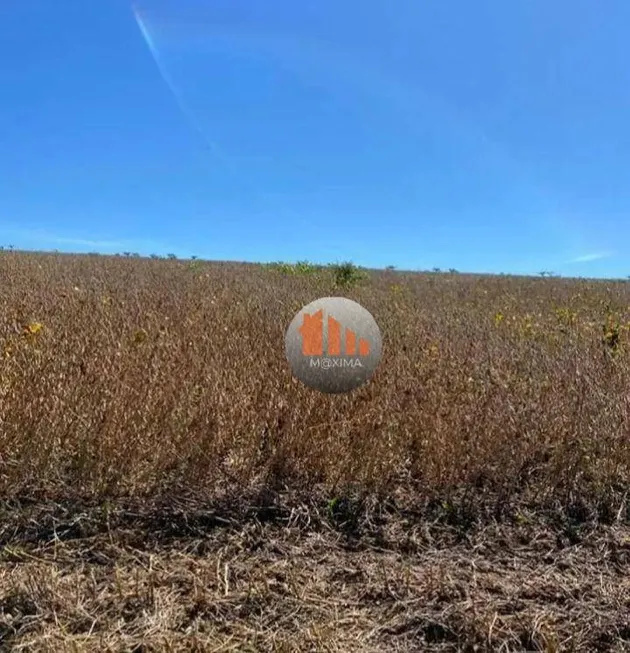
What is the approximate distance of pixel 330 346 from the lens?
2.88 meters

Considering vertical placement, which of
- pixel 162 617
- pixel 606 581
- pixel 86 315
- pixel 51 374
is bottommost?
pixel 162 617

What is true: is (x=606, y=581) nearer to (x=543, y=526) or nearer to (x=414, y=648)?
(x=543, y=526)

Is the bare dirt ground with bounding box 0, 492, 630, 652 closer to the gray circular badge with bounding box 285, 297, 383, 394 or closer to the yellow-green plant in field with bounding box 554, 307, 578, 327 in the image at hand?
the gray circular badge with bounding box 285, 297, 383, 394

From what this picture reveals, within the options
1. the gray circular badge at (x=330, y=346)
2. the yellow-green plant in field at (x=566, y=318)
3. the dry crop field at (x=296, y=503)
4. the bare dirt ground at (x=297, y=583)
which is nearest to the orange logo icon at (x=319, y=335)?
the gray circular badge at (x=330, y=346)

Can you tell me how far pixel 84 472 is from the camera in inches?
88.7

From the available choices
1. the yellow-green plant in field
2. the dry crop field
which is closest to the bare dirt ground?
the dry crop field

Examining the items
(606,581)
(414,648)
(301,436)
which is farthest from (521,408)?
(414,648)

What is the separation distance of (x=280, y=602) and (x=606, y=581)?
3.96 ft

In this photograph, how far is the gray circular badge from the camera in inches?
112

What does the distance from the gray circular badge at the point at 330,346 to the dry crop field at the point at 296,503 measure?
117mm

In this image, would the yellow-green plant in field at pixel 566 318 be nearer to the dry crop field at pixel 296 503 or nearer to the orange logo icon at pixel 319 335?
the dry crop field at pixel 296 503

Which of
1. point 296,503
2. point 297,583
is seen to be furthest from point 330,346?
point 297,583

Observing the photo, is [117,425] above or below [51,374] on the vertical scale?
below

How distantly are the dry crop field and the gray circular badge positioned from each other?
117 millimetres
